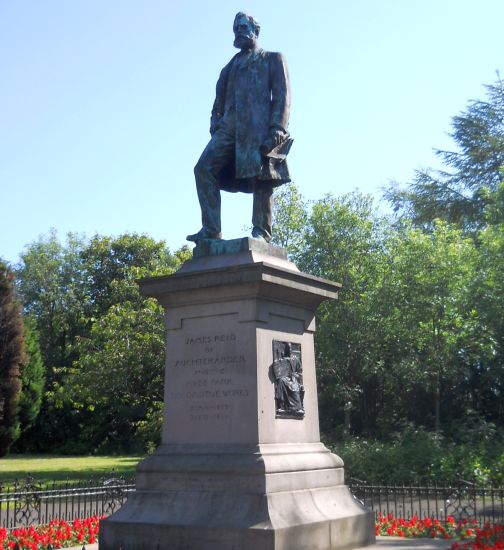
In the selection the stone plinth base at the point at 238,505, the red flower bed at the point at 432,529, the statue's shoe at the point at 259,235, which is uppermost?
the statue's shoe at the point at 259,235

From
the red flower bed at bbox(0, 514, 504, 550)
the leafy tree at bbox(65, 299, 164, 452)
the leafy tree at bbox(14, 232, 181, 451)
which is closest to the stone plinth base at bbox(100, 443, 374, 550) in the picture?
the red flower bed at bbox(0, 514, 504, 550)

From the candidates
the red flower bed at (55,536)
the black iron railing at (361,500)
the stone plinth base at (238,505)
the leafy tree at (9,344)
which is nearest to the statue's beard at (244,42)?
the stone plinth base at (238,505)

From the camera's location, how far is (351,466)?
2298cm

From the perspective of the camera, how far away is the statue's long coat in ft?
32.6

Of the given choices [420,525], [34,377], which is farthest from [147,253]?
[420,525]

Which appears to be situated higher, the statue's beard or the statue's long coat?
the statue's beard

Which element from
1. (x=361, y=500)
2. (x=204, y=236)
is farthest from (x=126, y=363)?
(x=204, y=236)

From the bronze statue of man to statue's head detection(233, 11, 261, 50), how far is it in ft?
0.04

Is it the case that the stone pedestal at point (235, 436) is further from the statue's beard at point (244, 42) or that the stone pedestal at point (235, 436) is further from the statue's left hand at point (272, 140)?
the statue's beard at point (244, 42)

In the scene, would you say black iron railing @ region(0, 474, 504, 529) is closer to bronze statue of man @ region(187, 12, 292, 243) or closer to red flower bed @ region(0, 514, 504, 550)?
red flower bed @ region(0, 514, 504, 550)

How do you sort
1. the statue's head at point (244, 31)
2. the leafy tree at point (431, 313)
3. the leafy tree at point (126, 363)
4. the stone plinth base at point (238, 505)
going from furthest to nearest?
the leafy tree at point (126, 363) → the leafy tree at point (431, 313) → the statue's head at point (244, 31) → the stone plinth base at point (238, 505)

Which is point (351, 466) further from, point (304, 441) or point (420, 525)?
point (304, 441)

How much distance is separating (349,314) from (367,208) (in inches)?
196

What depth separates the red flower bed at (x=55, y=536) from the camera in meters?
10.5
